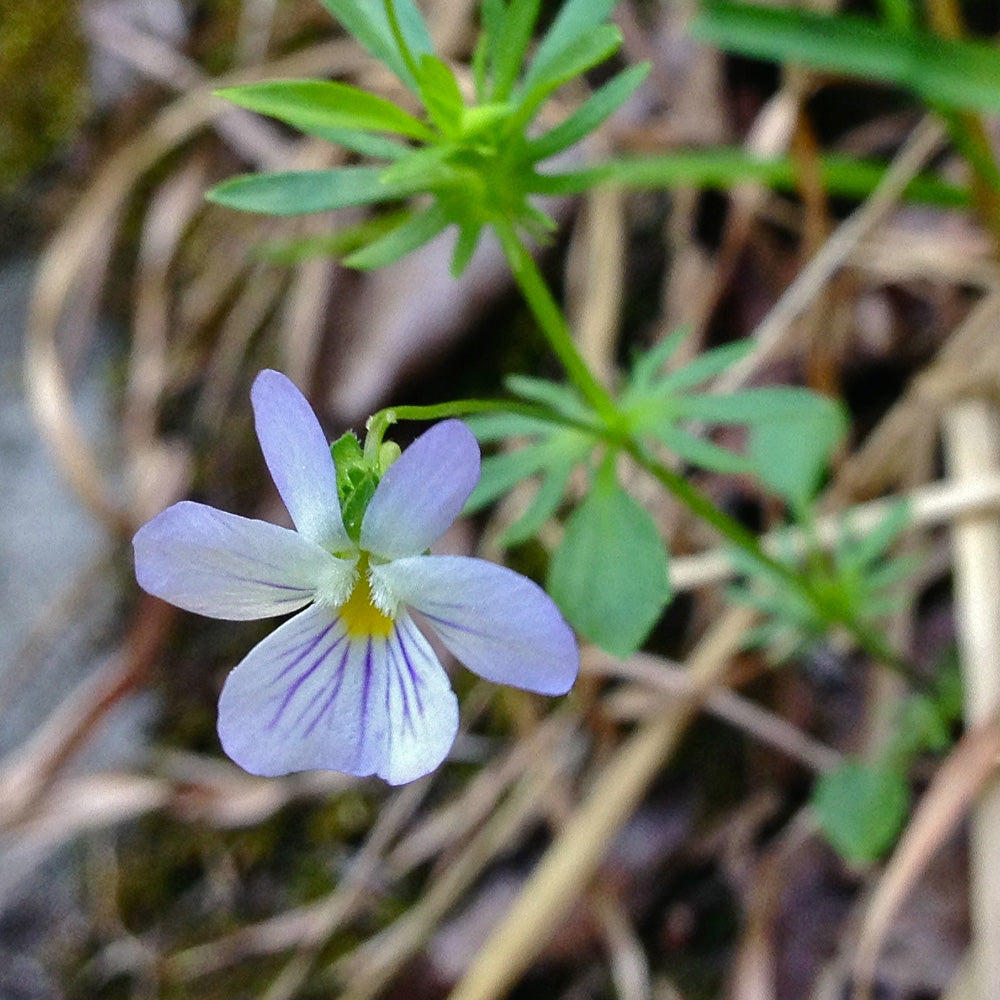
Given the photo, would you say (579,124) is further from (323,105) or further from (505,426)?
(505,426)

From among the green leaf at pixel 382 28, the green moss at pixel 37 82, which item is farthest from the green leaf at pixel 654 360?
the green moss at pixel 37 82

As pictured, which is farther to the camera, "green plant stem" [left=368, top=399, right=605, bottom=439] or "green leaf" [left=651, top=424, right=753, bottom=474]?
"green leaf" [left=651, top=424, right=753, bottom=474]

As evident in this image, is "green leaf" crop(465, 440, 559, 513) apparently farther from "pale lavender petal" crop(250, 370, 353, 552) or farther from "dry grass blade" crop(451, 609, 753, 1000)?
"dry grass blade" crop(451, 609, 753, 1000)

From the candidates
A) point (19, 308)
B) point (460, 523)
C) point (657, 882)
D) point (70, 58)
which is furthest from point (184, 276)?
point (657, 882)

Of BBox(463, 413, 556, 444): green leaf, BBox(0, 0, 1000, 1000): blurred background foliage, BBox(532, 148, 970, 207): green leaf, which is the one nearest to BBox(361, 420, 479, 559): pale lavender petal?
BBox(463, 413, 556, 444): green leaf

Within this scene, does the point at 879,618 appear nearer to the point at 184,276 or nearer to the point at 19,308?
the point at 184,276

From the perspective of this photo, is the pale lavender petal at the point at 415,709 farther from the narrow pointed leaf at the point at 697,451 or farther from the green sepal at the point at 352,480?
the narrow pointed leaf at the point at 697,451
